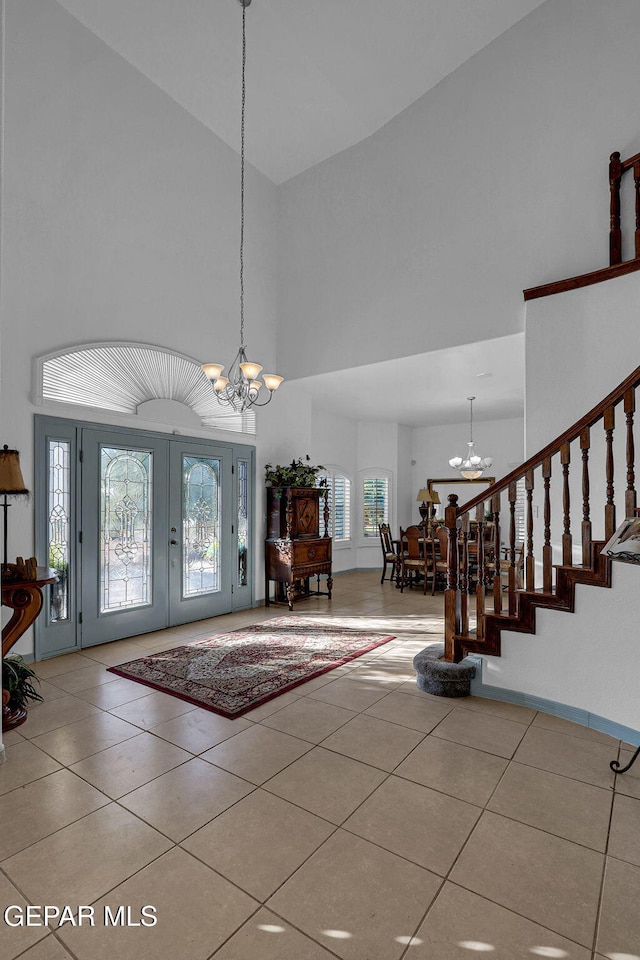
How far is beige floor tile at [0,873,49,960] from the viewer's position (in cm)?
157

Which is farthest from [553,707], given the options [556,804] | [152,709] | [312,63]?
[312,63]

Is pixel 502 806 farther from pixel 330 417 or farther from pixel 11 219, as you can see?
pixel 330 417

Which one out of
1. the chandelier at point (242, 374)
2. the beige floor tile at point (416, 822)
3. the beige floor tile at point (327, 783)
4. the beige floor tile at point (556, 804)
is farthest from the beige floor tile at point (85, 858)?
the chandelier at point (242, 374)

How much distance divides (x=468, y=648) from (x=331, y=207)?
5.65m

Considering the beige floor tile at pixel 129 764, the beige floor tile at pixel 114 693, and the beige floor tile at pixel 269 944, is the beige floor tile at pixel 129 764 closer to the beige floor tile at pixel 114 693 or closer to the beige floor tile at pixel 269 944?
the beige floor tile at pixel 114 693

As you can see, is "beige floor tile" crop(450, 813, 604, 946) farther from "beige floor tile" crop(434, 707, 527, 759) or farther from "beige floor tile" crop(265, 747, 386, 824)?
"beige floor tile" crop(434, 707, 527, 759)

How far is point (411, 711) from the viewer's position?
130 inches

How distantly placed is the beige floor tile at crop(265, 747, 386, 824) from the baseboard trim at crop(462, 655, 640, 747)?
4.22 ft

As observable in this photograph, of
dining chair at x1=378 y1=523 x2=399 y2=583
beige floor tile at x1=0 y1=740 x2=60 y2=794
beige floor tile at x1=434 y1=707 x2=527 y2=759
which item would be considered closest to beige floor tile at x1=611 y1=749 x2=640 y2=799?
beige floor tile at x1=434 y1=707 x2=527 y2=759

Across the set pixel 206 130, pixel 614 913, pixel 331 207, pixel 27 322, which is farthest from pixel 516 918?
pixel 206 130

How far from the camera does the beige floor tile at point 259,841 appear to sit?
1862mm

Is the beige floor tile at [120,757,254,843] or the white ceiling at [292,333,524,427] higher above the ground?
the white ceiling at [292,333,524,427]

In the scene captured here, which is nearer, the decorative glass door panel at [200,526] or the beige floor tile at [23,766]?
the beige floor tile at [23,766]

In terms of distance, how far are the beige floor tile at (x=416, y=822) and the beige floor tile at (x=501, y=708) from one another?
1.05m
